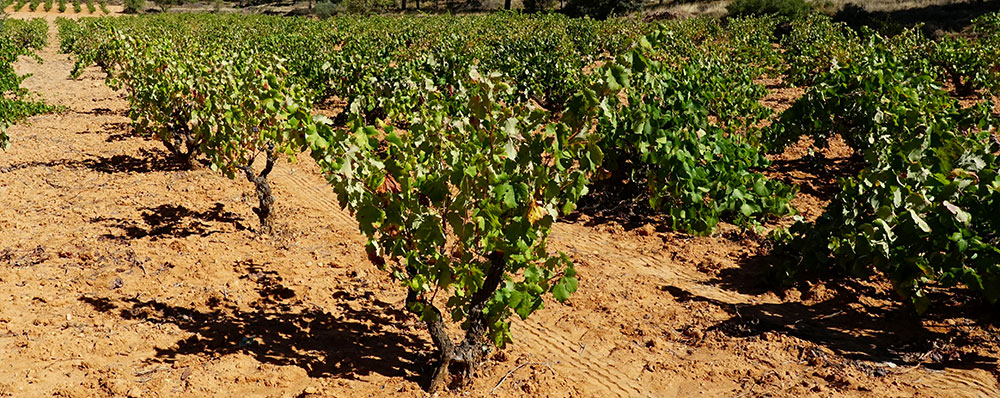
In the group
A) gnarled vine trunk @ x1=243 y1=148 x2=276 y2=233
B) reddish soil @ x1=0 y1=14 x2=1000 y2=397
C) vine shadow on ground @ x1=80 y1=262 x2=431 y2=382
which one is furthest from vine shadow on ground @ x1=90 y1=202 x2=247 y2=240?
vine shadow on ground @ x1=80 y1=262 x2=431 y2=382

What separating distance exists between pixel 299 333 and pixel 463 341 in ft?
4.73

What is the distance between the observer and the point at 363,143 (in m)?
3.22

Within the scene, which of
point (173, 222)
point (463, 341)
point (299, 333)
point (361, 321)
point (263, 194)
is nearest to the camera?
point (463, 341)

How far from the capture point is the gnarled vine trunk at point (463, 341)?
3646 millimetres

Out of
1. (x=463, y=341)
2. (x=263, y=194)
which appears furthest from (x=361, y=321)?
(x=263, y=194)

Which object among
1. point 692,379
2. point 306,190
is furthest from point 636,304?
point 306,190

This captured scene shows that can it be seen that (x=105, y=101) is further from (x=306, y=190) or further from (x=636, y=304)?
(x=636, y=304)

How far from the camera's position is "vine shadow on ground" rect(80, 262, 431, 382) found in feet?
13.5

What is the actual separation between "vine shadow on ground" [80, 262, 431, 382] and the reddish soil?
16 mm

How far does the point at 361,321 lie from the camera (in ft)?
15.5

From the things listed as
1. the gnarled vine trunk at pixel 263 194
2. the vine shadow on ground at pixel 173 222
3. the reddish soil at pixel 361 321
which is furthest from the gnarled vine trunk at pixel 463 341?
the vine shadow on ground at pixel 173 222

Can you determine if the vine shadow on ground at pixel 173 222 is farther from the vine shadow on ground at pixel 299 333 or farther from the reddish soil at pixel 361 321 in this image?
the vine shadow on ground at pixel 299 333

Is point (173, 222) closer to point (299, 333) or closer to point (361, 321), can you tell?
point (299, 333)

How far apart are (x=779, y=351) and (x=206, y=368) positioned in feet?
12.5
